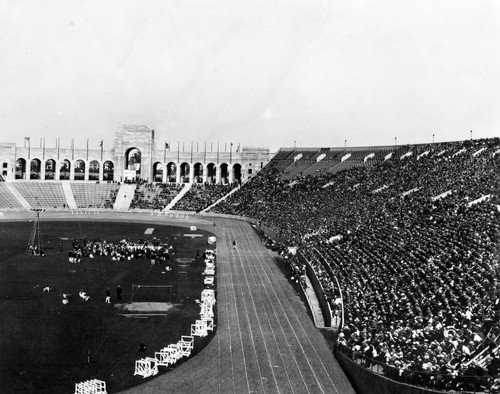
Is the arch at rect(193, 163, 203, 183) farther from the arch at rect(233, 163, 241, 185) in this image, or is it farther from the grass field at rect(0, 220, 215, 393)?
the grass field at rect(0, 220, 215, 393)

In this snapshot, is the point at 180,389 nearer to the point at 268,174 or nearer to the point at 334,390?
the point at 334,390

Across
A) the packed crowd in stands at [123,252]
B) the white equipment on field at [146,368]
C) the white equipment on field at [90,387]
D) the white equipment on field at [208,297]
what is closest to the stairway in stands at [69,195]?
the packed crowd in stands at [123,252]

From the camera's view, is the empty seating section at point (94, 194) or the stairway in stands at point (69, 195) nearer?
the stairway in stands at point (69, 195)

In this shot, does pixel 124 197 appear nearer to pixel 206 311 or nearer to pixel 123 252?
pixel 123 252

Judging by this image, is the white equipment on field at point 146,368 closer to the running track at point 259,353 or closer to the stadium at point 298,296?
the stadium at point 298,296

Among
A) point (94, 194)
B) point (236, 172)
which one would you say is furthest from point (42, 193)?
point (236, 172)

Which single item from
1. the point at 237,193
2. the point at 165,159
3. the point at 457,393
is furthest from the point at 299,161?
the point at 457,393

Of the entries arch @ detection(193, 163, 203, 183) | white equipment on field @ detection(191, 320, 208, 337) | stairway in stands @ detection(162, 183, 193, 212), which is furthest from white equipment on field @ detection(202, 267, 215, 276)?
arch @ detection(193, 163, 203, 183)
